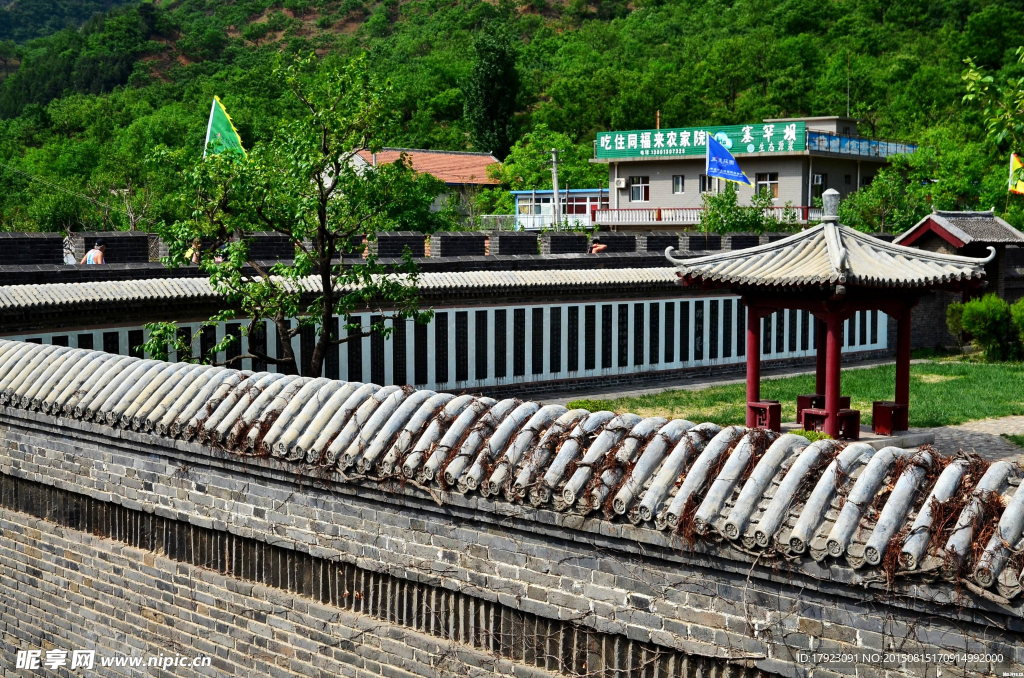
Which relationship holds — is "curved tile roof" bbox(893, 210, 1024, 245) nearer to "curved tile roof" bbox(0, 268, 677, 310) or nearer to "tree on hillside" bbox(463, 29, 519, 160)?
"curved tile roof" bbox(0, 268, 677, 310)

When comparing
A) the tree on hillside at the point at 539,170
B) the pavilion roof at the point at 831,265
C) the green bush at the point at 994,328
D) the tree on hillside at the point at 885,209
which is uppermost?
the tree on hillside at the point at 539,170

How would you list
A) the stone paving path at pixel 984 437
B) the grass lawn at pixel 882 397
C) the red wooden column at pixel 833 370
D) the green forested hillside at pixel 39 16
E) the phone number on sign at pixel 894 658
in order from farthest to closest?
the green forested hillside at pixel 39 16 → the grass lawn at pixel 882 397 → the red wooden column at pixel 833 370 → the stone paving path at pixel 984 437 → the phone number on sign at pixel 894 658

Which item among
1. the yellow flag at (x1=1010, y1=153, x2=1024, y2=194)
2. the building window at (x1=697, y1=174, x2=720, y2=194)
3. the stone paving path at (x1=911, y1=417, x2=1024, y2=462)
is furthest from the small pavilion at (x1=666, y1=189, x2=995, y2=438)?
the building window at (x1=697, y1=174, x2=720, y2=194)

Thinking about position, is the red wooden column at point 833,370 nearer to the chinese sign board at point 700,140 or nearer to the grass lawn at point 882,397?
the grass lawn at point 882,397

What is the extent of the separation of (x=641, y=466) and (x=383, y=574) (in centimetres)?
158

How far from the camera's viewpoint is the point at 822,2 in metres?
79.2

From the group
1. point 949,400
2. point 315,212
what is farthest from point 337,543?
point 949,400

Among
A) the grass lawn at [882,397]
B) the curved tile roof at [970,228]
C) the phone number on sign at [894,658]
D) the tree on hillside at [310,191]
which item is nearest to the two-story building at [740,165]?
the curved tile roof at [970,228]

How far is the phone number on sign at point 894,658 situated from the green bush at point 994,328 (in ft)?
69.1

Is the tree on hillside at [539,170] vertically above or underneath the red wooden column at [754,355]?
above

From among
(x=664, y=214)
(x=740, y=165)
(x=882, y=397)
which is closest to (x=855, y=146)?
(x=740, y=165)

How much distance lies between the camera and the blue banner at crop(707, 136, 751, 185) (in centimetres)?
3173

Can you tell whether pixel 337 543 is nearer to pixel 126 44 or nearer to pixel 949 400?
pixel 949 400

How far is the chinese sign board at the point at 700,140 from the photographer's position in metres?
43.7
